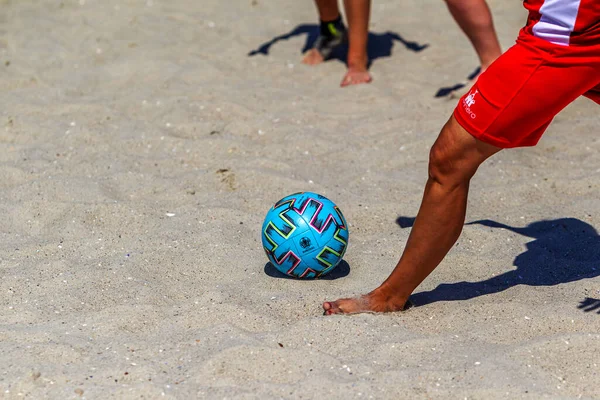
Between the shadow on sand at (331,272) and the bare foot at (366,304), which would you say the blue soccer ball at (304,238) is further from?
the bare foot at (366,304)

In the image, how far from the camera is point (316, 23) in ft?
25.0

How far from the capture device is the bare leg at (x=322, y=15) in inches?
254

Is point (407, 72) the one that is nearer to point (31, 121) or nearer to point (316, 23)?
point (316, 23)

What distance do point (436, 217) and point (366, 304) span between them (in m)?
0.50

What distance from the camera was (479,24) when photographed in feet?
17.4

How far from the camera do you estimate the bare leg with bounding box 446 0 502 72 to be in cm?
529

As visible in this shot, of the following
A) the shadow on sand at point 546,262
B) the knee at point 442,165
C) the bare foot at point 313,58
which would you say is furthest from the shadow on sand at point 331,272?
the bare foot at point 313,58

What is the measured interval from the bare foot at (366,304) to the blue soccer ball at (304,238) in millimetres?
343

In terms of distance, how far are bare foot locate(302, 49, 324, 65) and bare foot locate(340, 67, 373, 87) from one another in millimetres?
498

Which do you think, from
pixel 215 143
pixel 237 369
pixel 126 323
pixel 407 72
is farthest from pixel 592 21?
pixel 407 72

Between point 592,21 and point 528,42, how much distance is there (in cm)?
21

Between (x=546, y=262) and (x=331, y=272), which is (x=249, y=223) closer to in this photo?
(x=331, y=272)

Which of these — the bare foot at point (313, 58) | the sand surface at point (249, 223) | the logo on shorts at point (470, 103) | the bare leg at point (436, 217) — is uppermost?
the logo on shorts at point (470, 103)

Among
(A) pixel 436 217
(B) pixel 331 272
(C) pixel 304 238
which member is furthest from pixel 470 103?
(B) pixel 331 272
